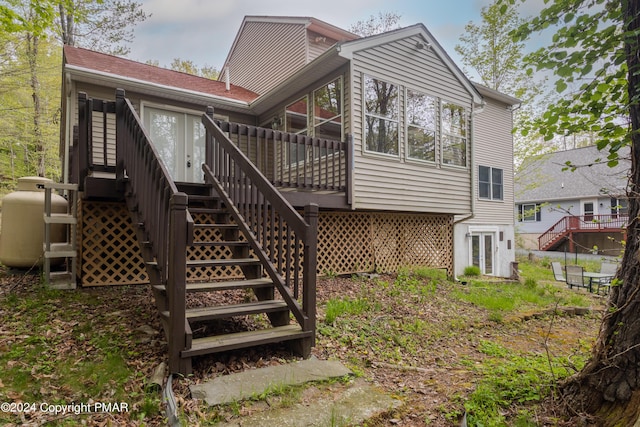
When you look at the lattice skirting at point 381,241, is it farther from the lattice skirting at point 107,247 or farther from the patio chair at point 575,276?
the patio chair at point 575,276

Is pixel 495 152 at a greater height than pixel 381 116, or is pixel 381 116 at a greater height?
pixel 495 152

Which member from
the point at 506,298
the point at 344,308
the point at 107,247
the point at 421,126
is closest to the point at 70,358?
the point at 107,247

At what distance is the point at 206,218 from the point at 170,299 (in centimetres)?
348

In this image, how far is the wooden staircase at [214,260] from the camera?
2.70 meters

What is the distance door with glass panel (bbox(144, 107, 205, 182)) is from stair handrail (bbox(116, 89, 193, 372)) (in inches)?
144

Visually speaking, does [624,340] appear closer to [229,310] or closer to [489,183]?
[229,310]

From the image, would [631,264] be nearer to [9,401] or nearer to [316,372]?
[316,372]

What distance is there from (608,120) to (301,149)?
20.4ft

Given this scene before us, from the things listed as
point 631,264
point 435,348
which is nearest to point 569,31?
point 631,264

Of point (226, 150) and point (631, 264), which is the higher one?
point (226, 150)

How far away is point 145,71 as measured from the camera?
8.84 meters

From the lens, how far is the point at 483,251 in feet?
43.5

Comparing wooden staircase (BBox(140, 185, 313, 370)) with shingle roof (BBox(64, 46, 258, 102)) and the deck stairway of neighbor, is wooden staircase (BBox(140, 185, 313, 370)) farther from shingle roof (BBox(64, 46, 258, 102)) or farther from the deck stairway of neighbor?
shingle roof (BBox(64, 46, 258, 102))

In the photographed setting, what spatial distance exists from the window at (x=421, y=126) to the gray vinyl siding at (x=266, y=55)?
12.5ft
